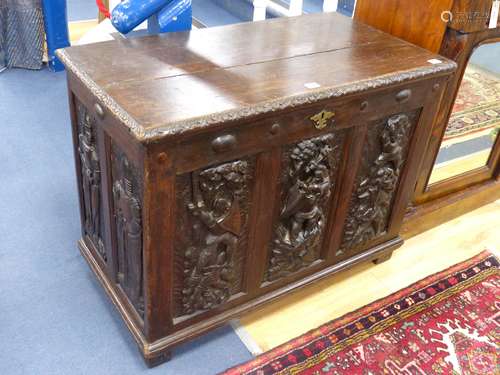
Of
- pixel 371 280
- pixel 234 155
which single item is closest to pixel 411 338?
pixel 371 280

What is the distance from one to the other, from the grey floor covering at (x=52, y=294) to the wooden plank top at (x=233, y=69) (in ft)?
2.79

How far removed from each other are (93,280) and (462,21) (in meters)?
1.59

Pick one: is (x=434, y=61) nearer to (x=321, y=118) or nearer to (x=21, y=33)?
(x=321, y=118)

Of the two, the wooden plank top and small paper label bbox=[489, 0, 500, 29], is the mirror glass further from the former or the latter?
the wooden plank top

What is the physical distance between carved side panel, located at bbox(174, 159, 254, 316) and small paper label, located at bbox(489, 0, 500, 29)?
1030 mm

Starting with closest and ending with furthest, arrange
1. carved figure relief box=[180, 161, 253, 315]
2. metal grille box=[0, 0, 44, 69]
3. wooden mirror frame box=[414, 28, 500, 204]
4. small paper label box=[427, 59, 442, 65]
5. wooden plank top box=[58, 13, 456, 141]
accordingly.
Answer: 1. wooden plank top box=[58, 13, 456, 141]
2. carved figure relief box=[180, 161, 253, 315]
3. small paper label box=[427, 59, 442, 65]
4. wooden mirror frame box=[414, 28, 500, 204]
5. metal grille box=[0, 0, 44, 69]

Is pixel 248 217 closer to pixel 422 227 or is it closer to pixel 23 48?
pixel 422 227

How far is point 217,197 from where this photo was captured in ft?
4.67

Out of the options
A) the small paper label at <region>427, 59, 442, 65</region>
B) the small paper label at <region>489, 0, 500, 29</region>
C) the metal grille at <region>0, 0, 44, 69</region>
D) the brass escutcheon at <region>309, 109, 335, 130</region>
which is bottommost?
the metal grille at <region>0, 0, 44, 69</region>

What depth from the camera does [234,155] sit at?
4.55ft

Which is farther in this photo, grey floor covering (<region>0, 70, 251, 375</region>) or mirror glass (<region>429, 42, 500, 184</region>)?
mirror glass (<region>429, 42, 500, 184</region>)

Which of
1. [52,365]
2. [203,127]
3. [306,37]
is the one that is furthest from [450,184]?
[52,365]

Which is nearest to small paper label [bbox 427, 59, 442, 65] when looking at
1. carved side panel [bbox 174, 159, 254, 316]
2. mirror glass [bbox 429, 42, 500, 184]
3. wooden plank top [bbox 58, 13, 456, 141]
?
wooden plank top [bbox 58, 13, 456, 141]

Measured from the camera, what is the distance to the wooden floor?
6.12 feet
